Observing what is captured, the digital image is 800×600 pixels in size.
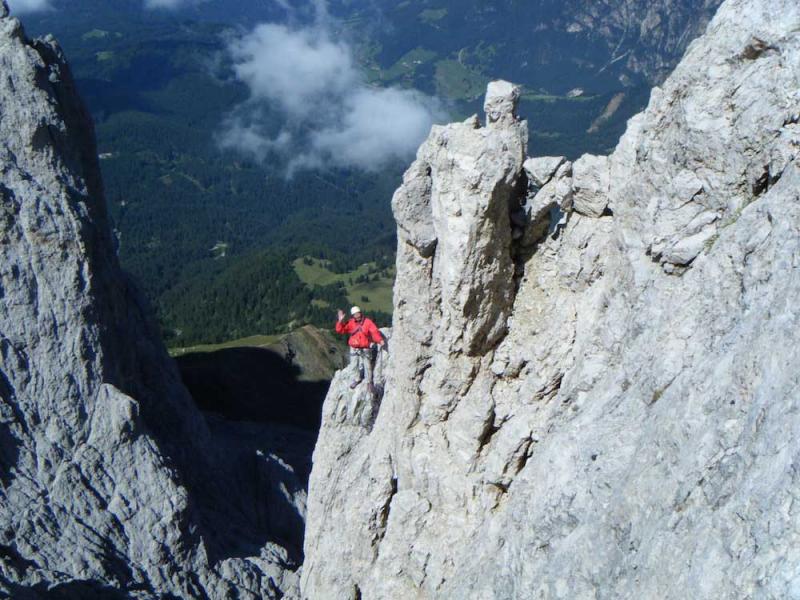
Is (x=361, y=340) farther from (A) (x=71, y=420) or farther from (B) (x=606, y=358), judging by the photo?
(A) (x=71, y=420)

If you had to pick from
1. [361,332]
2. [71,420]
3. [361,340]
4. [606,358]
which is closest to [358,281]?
[71,420]

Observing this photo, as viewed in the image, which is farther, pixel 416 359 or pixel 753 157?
pixel 416 359

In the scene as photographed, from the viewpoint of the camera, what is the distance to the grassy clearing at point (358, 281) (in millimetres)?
142375

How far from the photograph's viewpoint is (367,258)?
609ft

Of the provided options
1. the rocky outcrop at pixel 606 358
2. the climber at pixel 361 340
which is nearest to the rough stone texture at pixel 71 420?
the climber at pixel 361 340

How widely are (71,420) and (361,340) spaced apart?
1547cm

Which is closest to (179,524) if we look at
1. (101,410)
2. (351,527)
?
(101,410)

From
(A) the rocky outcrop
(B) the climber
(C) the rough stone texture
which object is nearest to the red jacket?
(B) the climber

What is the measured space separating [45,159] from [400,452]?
77.5 feet

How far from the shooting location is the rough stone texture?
3028cm

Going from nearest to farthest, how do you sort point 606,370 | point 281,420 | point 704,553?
point 704,553 < point 606,370 < point 281,420

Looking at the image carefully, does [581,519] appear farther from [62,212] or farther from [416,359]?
[62,212]

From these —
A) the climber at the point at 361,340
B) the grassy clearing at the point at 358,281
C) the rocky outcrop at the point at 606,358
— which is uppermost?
the grassy clearing at the point at 358,281

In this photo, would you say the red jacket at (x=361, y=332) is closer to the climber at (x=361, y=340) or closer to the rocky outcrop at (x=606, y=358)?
the climber at (x=361, y=340)
